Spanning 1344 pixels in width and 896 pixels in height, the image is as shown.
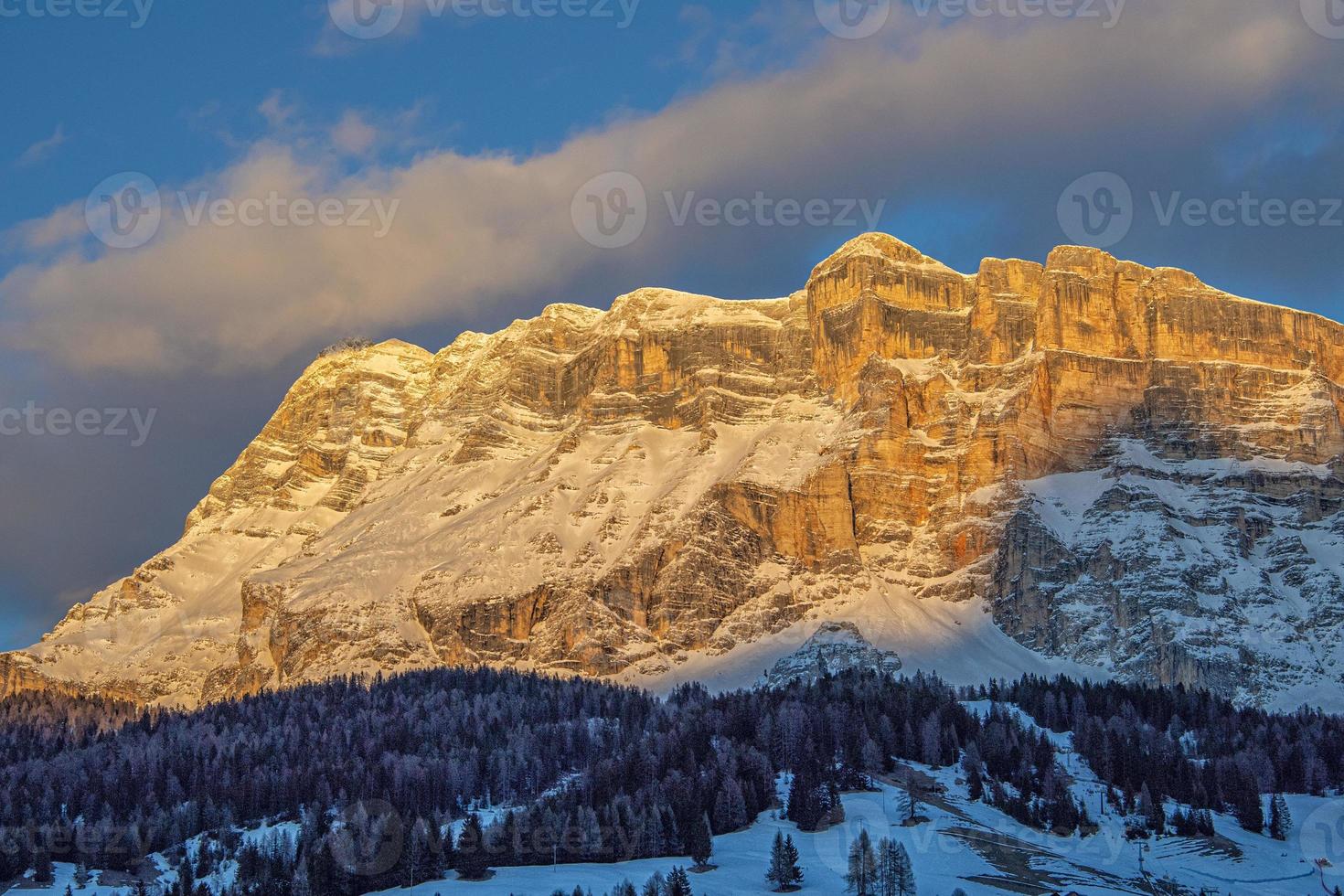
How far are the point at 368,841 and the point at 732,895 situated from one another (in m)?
37.0

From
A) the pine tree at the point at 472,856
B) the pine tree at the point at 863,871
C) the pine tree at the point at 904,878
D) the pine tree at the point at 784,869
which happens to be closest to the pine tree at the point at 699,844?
the pine tree at the point at 784,869

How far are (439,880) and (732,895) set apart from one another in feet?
91.0

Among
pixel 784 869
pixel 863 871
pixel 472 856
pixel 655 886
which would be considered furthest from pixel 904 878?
pixel 472 856

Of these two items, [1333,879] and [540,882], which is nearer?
[540,882]

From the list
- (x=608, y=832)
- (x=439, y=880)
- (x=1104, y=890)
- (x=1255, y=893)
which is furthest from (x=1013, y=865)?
(x=439, y=880)

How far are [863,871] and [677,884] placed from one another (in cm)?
1859

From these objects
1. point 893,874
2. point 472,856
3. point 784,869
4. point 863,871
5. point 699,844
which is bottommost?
point 893,874

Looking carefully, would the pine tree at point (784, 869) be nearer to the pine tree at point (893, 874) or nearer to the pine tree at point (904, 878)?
the pine tree at point (893, 874)

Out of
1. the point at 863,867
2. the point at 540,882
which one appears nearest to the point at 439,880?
the point at 540,882

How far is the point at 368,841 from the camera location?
197 meters

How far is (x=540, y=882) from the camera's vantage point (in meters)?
187

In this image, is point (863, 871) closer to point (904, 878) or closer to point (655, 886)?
point (904, 878)

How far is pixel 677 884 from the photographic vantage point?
589 ft

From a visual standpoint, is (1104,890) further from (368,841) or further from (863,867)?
(368,841)
